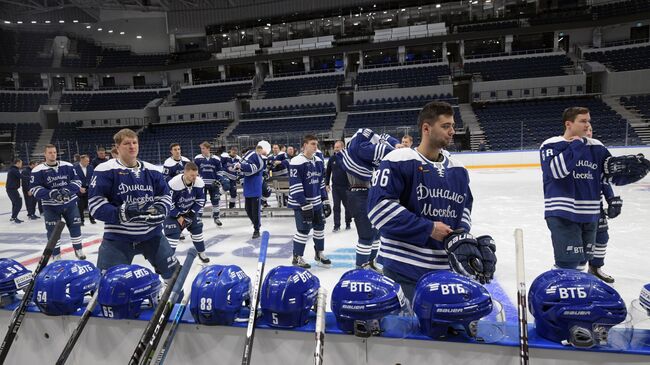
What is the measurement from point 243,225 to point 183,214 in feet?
11.0

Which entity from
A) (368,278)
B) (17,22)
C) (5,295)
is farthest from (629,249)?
(17,22)

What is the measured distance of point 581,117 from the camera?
3.25 meters

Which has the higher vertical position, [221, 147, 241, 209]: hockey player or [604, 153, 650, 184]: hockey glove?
[604, 153, 650, 184]: hockey glove

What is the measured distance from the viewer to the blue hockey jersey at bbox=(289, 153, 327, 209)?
5062 millimetres

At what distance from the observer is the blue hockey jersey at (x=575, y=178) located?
10.6 ft

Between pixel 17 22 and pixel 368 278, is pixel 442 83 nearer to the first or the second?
pixel 368 278

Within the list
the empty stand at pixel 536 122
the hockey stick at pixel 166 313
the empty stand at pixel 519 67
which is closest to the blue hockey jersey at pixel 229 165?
the hockey stick at pixel 166 313

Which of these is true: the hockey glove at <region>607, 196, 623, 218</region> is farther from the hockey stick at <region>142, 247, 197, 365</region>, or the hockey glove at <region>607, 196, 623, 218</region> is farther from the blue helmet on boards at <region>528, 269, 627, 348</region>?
the hockey stick at <region>142, 247, 197, 365</region>

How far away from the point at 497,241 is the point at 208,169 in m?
6.27

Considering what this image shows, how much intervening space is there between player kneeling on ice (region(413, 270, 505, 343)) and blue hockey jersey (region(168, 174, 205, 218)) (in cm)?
398

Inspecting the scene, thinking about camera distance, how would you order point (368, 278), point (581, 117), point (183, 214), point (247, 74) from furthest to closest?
point (247, 74) < point (183, 214) < point (581, 117) < point (368, 278)

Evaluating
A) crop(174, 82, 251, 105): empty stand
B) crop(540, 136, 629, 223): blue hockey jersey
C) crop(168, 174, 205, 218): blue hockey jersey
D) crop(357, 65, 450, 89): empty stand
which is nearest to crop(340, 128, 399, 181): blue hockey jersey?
crop(540, 136, 629, 223): blue hockey jersey

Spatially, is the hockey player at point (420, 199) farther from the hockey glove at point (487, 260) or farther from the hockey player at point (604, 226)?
the hockey player at point (604, 226)

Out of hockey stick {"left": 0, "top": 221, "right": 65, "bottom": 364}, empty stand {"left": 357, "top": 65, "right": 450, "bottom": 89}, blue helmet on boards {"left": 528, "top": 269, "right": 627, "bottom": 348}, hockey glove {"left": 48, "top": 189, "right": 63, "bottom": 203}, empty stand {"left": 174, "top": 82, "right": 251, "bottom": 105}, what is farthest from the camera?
empty stand {"left": 174, "top": 82, "right": 251, "bottom": 105}
